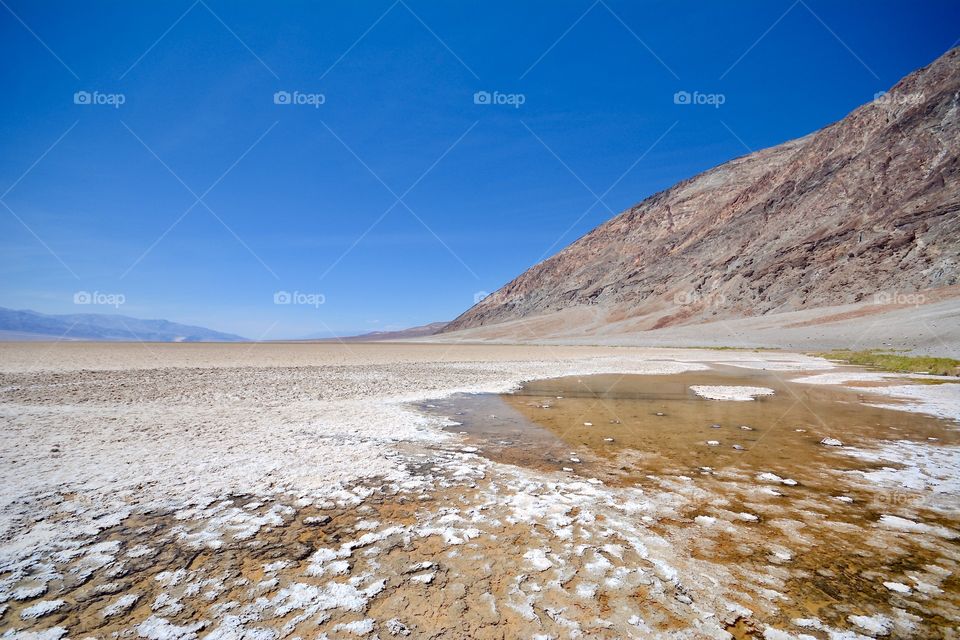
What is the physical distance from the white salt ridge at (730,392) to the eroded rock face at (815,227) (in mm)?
59569

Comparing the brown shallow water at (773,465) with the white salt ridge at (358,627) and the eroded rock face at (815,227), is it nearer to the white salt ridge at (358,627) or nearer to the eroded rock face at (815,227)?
the white salt ridge at (358,627)

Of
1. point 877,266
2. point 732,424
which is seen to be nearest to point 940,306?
point 877,266

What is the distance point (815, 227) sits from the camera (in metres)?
79.9

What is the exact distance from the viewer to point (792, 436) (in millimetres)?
9016

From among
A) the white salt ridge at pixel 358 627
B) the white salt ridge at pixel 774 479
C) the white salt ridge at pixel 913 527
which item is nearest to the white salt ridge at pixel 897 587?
the white salt ridge at pixel 913 527

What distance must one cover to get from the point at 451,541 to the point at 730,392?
564 inches

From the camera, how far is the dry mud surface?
323 centimetres

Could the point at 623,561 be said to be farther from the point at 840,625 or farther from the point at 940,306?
the point at 940,306

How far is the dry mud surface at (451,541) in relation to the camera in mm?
3227

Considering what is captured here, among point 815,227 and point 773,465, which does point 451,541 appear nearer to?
point 773,465

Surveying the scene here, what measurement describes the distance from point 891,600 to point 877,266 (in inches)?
3226

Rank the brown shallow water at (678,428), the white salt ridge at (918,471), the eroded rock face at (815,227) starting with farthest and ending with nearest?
the eroded rock face at (815,227)
the brown shallow water at (678,428)
the white salt ridge at (918,471)

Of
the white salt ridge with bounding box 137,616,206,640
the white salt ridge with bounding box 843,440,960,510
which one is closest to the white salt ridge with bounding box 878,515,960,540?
the white salt ridge with bounding box 843,440,960,510

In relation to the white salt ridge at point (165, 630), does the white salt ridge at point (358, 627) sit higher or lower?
lower
